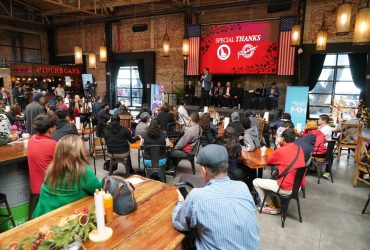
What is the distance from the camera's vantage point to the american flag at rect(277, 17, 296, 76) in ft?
29.1

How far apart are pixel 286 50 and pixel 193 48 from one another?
3837 mm

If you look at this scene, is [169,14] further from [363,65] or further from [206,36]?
[363,65]

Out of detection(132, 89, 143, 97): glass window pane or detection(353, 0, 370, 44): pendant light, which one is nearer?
detection(353, 0, 370, 44): pendant light

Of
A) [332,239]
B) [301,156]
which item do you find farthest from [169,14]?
[332,239]

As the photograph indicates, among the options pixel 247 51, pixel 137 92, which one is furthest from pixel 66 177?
pixel 137 92

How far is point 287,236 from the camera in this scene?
121 inches

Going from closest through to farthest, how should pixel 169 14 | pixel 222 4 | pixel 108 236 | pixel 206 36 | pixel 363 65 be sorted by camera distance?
1. pixel 108 236
2. pixel 363 65
3. pixel 222 4
4. pixel 206 36
5. pixel 169 14

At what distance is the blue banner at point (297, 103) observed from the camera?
28.7ft

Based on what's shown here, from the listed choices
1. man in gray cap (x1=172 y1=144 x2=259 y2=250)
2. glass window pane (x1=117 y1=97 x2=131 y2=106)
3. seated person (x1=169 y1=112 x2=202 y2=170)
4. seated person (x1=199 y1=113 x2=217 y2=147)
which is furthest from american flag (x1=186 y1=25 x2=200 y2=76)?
man in gray cap (x1=172 y1=144 x2=259 y2=250)

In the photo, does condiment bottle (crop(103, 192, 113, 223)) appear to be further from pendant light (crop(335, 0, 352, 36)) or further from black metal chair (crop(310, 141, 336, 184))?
black metal chair (crop(310, 141, 336, 184))

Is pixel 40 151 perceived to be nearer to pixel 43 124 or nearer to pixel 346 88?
pixel 43 124

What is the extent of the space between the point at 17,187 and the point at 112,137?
162cm

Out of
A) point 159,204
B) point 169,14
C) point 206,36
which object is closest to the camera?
point 159,204

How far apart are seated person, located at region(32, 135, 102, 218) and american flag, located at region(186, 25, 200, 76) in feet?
30.6
